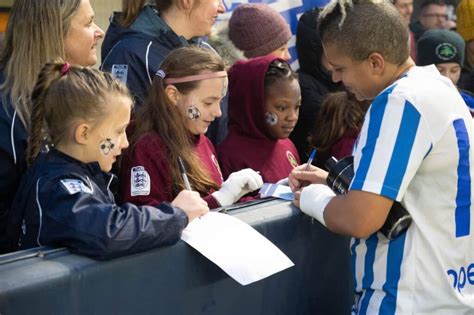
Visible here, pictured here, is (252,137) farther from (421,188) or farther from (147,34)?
(421,188)

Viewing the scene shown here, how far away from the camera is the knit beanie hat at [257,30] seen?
200 inches

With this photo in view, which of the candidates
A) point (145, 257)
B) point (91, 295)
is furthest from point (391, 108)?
point (91, 295)

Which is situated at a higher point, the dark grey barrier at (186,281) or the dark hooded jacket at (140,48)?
the dark hooded jacket at (140,48)

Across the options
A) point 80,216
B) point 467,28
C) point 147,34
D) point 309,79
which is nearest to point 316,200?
point 80,216

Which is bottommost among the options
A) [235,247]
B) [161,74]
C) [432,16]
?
[432,16]

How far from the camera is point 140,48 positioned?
400 centimetres

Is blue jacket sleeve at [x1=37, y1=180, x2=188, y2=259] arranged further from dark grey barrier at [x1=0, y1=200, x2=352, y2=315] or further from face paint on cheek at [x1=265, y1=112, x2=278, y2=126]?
face paint on cheek at [x1=265, y1=112, x2=278, y2=126]

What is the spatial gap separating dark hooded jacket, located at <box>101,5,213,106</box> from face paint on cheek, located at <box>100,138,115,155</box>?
104cm

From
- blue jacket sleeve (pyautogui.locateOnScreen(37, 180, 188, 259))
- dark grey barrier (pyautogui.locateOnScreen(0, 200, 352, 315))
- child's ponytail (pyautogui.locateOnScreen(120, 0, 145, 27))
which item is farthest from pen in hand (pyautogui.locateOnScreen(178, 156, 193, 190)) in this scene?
child's ponytail (pyautogui.locateOnScreen(120, 0, 145, 27))

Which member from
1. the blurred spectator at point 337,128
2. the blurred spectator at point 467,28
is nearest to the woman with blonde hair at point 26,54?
the blurred spectator at point 337,128

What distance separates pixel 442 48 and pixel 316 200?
3.56 meters

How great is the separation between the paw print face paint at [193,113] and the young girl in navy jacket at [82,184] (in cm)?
72

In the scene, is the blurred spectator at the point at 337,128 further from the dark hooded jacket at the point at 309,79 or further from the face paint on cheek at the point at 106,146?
the face paint on cheek at the point at 106,146

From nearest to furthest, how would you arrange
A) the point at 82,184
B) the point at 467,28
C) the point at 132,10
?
the point at 82,184 → the point at 132,10 → the point at 467,28
